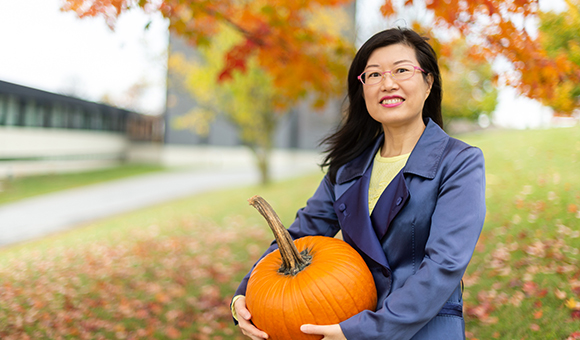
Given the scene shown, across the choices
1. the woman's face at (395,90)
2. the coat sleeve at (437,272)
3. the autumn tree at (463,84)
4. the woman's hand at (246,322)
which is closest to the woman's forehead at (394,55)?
the woman's face at (395,90)

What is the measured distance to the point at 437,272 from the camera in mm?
1492

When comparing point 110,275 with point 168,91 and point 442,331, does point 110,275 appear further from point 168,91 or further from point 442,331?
point 168,91

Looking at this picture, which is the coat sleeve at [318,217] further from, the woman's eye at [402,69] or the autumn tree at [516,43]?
the autumn tree at [516,43]

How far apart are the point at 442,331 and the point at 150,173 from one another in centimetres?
2346

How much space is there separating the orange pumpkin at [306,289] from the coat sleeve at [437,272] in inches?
5.6

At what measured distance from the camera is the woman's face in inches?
70.9

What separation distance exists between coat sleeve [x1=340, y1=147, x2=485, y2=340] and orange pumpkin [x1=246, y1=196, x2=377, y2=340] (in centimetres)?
14

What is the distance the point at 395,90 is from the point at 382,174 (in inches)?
16.5

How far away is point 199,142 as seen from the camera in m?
29.0

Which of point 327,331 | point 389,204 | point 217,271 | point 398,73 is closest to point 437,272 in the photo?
point 389,204

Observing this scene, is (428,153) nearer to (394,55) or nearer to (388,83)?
(388,83)

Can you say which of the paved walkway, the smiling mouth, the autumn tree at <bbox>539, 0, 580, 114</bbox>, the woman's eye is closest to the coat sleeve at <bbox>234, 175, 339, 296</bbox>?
the smiling mouth

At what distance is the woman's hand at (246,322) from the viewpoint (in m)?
1.81

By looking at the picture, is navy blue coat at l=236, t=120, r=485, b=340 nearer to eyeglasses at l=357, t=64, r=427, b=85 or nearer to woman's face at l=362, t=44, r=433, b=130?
woman's face at l=362, t=44, r=433, b=130
